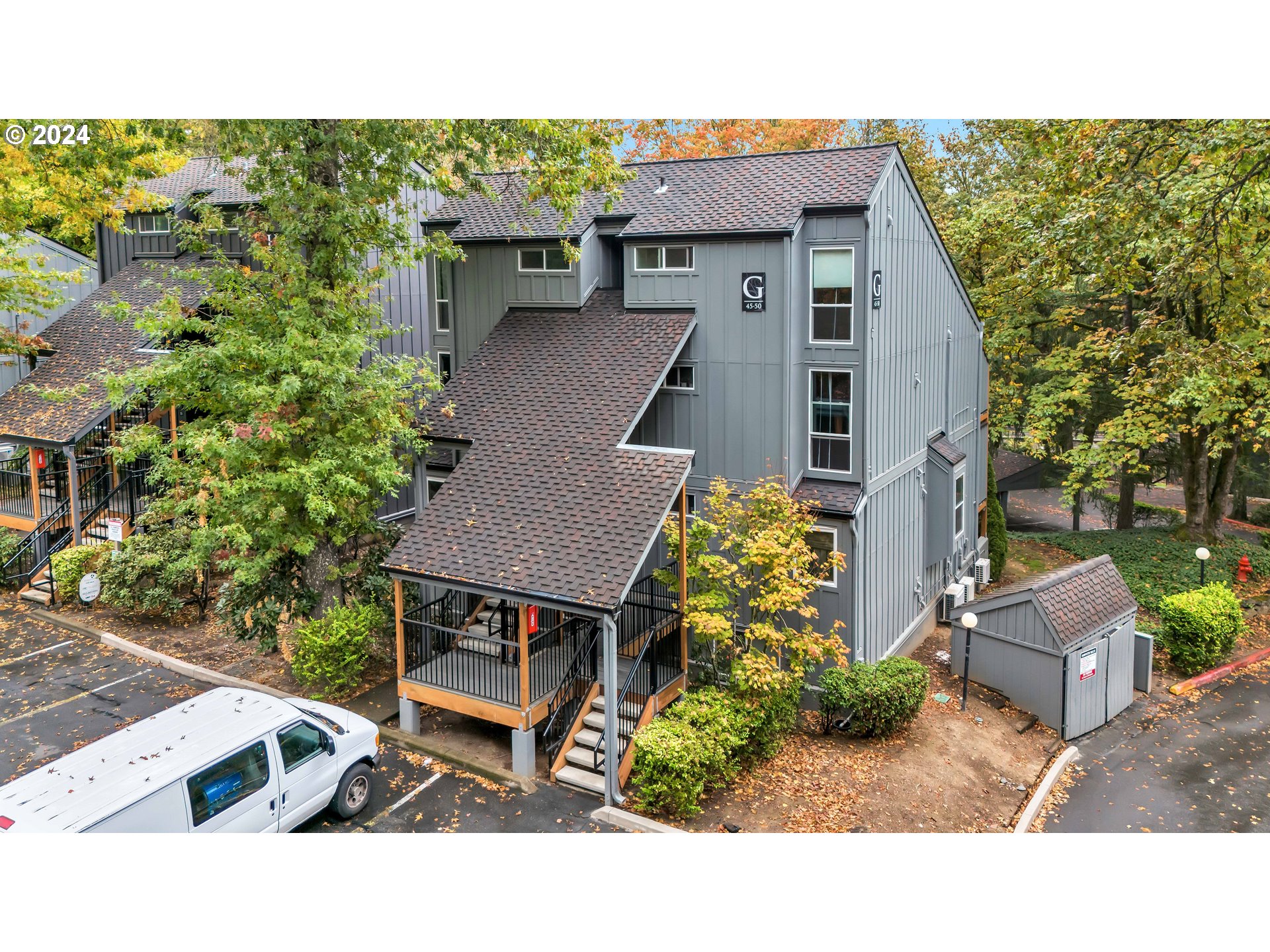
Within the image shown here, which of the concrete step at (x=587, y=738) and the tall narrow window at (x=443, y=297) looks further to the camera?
the tall narrow window at (x=443, y=297)

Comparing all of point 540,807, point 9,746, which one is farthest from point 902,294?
point 9,746

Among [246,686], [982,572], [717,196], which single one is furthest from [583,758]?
[982,572]

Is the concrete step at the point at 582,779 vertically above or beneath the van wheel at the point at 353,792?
beneath

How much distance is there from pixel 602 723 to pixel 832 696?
3184 mm

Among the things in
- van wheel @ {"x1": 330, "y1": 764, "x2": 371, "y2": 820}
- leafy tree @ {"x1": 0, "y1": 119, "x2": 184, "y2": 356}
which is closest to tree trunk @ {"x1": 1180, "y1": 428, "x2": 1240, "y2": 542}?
van wheel @ {"x1": 330, "y1": 764, "x2": 371, "y2": 820}

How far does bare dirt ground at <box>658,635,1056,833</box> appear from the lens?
9352 mm

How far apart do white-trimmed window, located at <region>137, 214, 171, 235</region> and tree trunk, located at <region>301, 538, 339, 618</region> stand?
9.42 meters

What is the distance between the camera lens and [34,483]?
1537 centimetres

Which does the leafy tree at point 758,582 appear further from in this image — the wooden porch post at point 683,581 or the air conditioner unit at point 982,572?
the air conditioner unit at point 982,572

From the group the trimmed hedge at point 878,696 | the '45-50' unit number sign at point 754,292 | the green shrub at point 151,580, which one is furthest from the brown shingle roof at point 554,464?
the green shrub at point 151,580

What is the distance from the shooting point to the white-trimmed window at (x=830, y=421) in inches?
474

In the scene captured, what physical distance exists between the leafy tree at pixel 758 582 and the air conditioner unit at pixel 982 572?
23.1 feet

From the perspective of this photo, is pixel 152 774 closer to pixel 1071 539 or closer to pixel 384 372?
pixel 384 372

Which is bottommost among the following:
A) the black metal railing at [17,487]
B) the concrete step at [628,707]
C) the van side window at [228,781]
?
the concrete step at [628,707]
